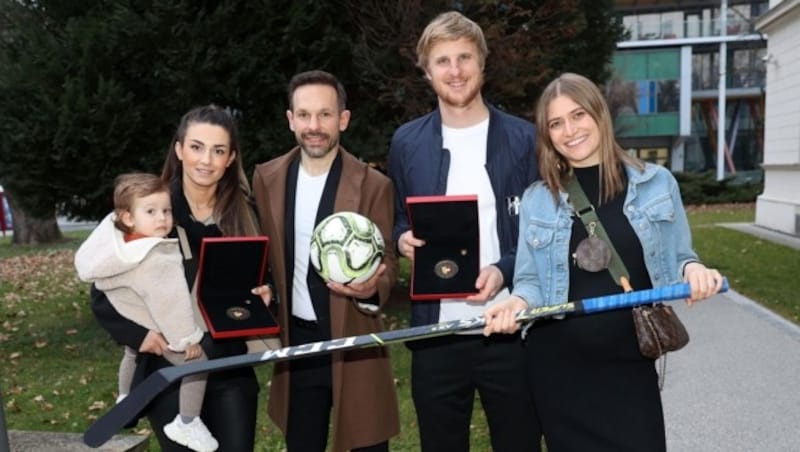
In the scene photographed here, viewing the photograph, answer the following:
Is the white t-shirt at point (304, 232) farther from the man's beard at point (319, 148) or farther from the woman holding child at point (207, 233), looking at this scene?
the woman holding child at point (207, 233)

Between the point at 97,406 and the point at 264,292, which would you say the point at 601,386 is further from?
the point at 97,406

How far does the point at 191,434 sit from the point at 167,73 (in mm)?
5282

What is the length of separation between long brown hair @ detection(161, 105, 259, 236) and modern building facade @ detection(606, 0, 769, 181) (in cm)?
4167

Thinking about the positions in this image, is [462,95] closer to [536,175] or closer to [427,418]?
[536,175]

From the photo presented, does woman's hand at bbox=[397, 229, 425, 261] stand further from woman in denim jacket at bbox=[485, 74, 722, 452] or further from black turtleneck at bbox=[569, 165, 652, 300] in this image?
black turtleneck at bbox=[569, 165, 652, 300]

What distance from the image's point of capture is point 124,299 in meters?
→ 2.82

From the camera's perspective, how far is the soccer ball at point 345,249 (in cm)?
294

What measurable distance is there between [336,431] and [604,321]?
1325 millimetres

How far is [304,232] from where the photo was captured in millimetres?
3275

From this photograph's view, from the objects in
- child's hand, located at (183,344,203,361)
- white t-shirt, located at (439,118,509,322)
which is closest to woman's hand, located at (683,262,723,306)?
white t-shirt, located at (439,118,509,322)

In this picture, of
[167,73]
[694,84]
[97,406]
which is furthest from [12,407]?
[694,84]

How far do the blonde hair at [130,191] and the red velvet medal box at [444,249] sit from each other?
99 centimetres

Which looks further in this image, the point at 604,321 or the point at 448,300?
the point at 448,300

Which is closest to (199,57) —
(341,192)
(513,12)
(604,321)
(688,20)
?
(513,12)
